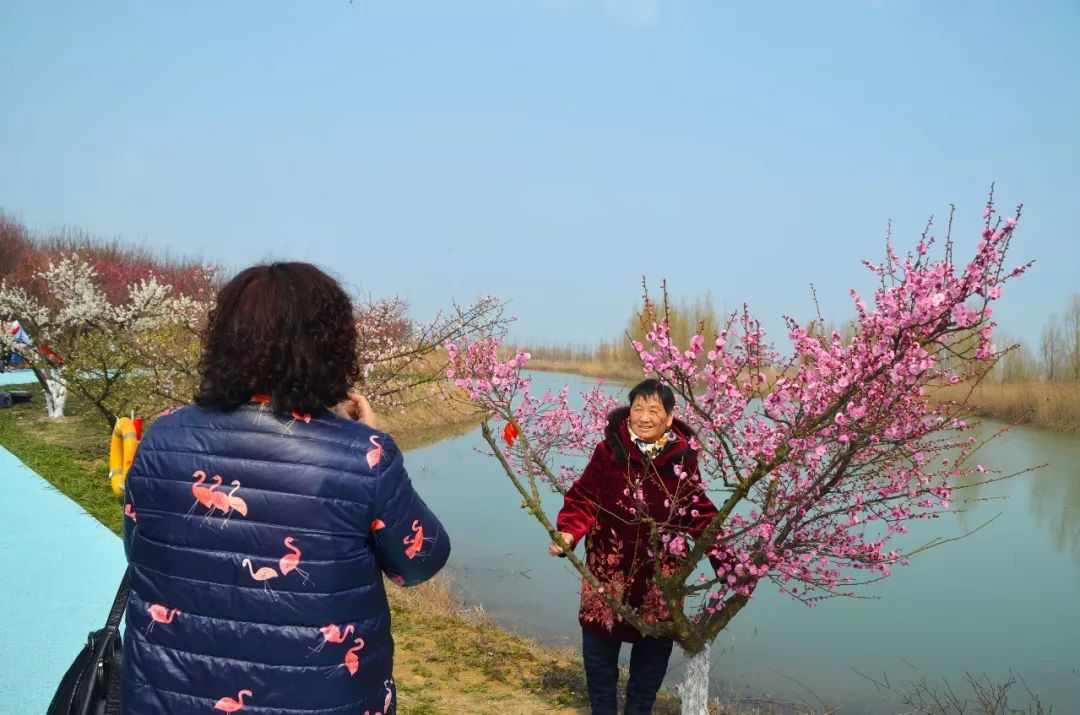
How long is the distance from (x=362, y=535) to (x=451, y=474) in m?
13.8

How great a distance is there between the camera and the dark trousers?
335cm

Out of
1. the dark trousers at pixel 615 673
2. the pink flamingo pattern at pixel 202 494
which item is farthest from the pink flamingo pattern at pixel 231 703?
the dark trousers at pixel 615 673

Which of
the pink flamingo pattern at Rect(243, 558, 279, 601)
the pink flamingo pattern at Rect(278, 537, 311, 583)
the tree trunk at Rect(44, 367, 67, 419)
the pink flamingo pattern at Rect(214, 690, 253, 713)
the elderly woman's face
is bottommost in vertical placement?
the tree trunk at Rect(44, 367, 67, 419)

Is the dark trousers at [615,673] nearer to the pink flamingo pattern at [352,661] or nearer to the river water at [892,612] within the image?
the pink flamingo pattern at [352,661]

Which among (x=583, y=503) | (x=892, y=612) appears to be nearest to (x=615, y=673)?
(x=583, y=503)

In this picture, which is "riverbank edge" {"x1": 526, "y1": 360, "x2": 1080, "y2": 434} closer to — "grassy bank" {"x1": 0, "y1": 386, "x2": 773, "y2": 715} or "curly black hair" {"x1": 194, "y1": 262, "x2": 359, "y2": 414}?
"grassy bank" {"x1": 0, "y1": 386, "x2": 773, "y2": 715}

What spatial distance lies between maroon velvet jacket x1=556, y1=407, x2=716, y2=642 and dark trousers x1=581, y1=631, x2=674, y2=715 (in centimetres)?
7

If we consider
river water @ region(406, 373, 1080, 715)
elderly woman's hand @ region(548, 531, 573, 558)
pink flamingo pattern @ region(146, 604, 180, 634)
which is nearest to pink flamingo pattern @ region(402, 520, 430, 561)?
pink flamingo pattern @ region(146, 604, 180, 634)

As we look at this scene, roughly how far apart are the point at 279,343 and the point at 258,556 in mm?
405

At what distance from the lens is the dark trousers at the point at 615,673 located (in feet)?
11.0

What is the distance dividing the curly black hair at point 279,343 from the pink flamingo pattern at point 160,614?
0.40 meters

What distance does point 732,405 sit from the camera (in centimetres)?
359

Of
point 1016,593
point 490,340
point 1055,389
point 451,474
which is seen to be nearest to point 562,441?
point 490,340

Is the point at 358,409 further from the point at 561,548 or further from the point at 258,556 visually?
the point at 561,548
